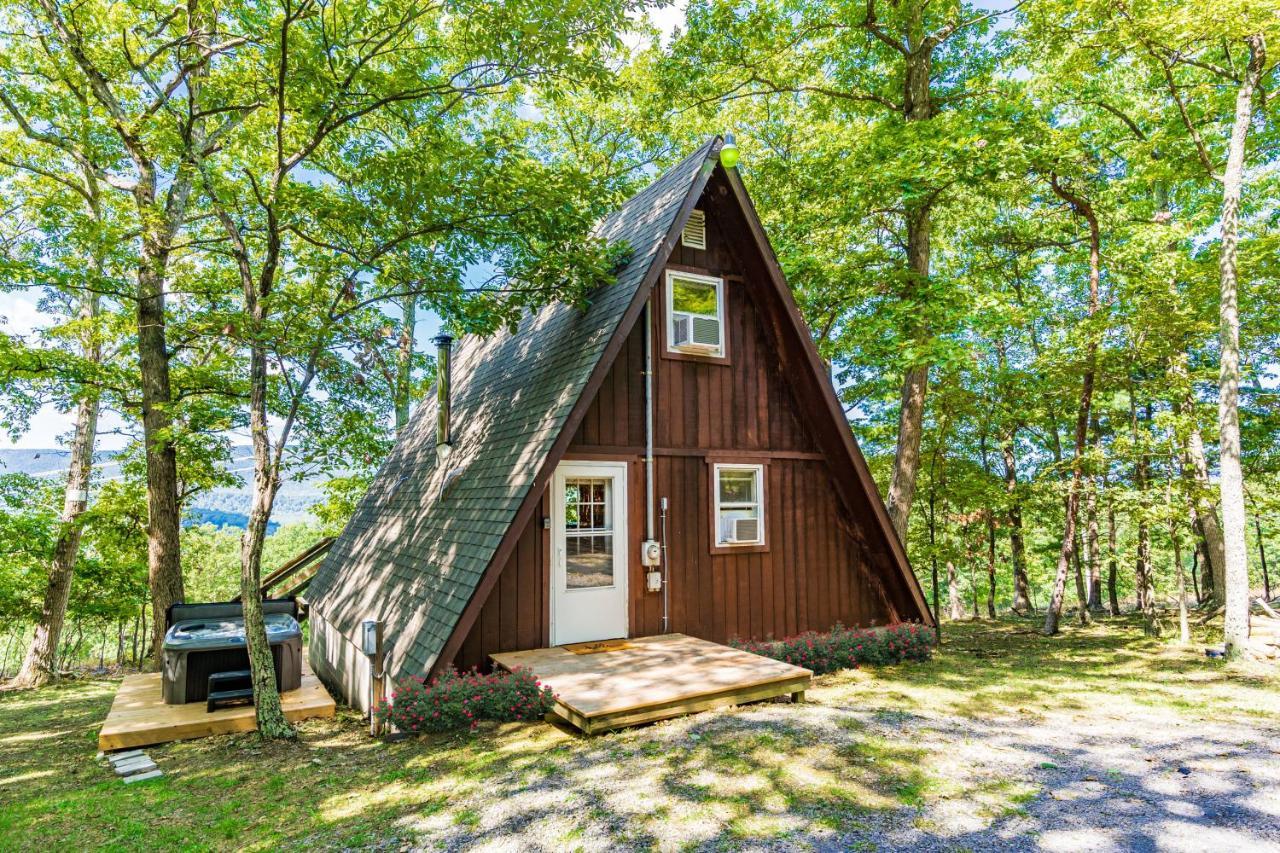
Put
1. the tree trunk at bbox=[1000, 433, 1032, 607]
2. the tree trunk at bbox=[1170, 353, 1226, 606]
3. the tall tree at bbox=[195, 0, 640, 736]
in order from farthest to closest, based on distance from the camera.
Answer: the tree trunk at bbox=[1000, 433, 1032, 607]
the tree trunk at bbox=[1170, 353, 1226, 606]
the tall tree at bbox=[195, 0, 640, 736]

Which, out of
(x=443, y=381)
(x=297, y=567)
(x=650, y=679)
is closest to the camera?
(x=650, y=679)

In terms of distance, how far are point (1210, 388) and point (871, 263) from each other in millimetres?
9851

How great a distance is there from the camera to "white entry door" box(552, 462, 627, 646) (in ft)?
23.4

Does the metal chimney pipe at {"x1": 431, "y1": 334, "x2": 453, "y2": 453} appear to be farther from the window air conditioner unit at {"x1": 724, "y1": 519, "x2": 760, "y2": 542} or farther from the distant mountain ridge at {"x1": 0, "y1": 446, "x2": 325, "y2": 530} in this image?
the distant mountain ridge at {"x1": 0, "y1": 446, "x2": 325, "y2": 530}

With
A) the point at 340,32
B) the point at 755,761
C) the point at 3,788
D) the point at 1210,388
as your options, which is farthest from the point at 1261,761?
the point at 1210,388

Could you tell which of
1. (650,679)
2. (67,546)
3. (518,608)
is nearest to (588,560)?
(518,608)

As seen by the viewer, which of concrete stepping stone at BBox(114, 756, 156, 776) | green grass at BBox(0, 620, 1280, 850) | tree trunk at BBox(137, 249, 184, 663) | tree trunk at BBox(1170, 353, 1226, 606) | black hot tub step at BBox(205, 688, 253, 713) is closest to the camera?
green grass at BBox(0, 620, 1280, 850)

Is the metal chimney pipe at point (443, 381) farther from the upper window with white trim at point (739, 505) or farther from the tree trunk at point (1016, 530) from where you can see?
the tree trunk at point (1016, 530)

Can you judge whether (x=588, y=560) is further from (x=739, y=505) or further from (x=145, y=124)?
(x=145, y=124)

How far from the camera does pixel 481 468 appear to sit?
7551 mm

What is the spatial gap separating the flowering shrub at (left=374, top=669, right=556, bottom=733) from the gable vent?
5.49 metres

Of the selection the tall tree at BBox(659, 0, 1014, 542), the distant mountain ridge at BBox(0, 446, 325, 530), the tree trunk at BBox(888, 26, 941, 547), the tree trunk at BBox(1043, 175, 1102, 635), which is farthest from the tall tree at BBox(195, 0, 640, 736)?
the tree trunk at BBox(1043, 175, 1102, 635)

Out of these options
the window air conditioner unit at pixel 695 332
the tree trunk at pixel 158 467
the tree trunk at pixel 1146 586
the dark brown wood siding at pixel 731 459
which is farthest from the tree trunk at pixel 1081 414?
the tree trunk at pixel 158 467

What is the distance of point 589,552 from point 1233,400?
27.6 ft
